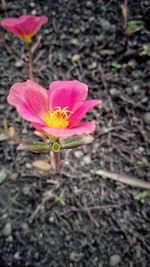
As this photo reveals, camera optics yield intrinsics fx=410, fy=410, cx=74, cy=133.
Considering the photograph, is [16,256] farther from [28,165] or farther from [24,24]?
[24,24]

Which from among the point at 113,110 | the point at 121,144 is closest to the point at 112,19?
the point at 113,110

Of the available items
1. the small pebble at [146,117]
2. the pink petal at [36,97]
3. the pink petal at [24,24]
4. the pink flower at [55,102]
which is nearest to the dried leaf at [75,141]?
the pink flower at [55,102]

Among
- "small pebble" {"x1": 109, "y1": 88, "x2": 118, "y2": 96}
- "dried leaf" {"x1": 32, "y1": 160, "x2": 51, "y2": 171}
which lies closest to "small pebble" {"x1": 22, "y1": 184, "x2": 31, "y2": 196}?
"dried leaf" {"x1": 32, "y1": 160, "x2": 51, "y2": 171}

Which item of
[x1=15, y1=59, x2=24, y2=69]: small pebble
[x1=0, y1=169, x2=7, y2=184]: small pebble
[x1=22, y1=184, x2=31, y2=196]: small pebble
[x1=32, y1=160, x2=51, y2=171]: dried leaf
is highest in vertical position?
[x1=15, y1=59, x2=24, y2=69]: small pebble

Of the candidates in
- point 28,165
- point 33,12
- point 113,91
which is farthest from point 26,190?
point 33,12

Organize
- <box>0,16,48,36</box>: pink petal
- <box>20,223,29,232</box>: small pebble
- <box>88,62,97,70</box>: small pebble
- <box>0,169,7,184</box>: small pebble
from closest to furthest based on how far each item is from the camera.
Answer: <box>0,16,48,36</box>: pink petal → <box>20,223,29,232</box>: small pebble → <box>0,169,7,184</box>: small pebble → <box>88,62,97,70</box>: small pebble

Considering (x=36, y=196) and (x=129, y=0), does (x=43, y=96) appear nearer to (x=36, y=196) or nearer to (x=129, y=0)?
(x=36, y=196)

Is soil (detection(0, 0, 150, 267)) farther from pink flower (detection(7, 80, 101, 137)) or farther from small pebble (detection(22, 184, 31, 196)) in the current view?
pink flower (detection(7, 80, 101, 137))
